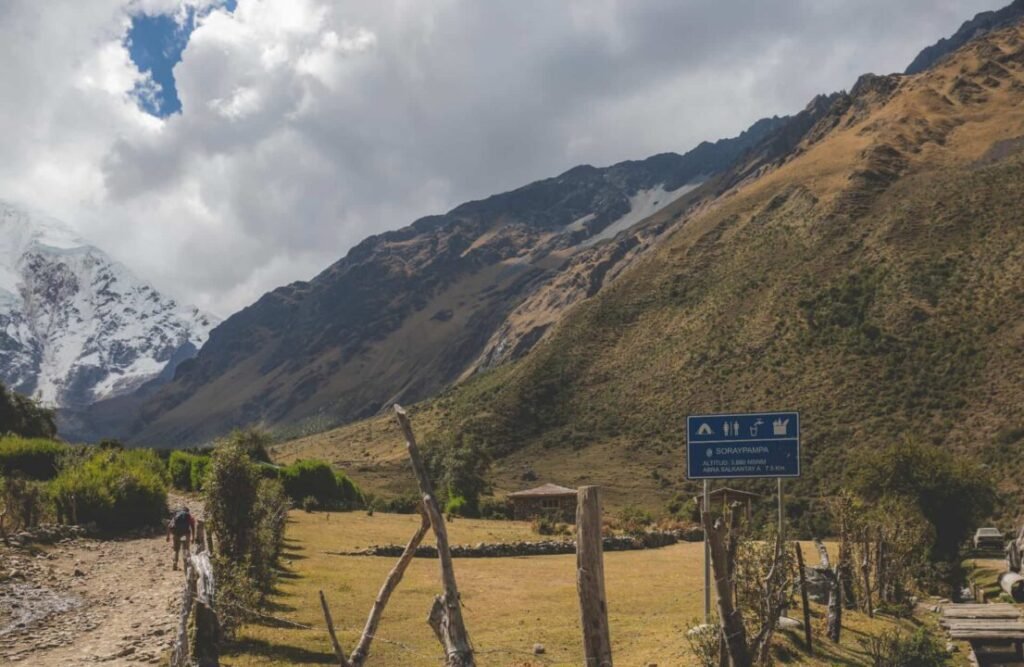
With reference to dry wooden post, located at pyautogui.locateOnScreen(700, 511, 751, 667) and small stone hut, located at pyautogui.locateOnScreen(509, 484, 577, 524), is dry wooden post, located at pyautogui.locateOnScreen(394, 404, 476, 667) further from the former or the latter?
small stone hut, located at pyautogui.locateOnScreen(509, 484, 577, 524)

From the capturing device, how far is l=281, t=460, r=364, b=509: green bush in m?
50.6

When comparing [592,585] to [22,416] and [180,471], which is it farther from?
[22,416]

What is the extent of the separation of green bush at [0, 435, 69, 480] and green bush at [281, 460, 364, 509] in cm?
1365

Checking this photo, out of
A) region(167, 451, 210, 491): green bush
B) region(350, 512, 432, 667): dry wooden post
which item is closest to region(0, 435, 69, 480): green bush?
region(167, 451, 210, 491): green bush

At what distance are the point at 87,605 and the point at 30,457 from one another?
25209 millimetres

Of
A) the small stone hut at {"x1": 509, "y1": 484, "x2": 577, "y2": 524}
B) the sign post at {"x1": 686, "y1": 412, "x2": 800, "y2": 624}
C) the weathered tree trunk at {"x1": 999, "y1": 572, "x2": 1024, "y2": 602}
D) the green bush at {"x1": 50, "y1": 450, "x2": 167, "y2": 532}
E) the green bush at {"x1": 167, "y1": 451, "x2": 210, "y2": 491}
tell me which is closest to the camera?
the sign post at {"x1": 686, "y1": 412, "x2": 800, "y2": 624}

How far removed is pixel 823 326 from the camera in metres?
67.8

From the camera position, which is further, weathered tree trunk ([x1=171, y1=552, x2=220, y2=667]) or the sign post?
the sign post

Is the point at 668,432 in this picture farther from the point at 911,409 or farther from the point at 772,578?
the point at 772,578

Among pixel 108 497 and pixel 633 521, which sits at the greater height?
pixel 108 497

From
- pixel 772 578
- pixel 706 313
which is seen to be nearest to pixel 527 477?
pixel 706 313

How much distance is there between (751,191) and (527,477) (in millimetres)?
58980

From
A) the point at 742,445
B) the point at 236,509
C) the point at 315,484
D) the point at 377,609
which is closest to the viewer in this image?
the point at 377,609

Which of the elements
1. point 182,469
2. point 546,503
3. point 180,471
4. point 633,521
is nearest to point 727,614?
point 633,521
